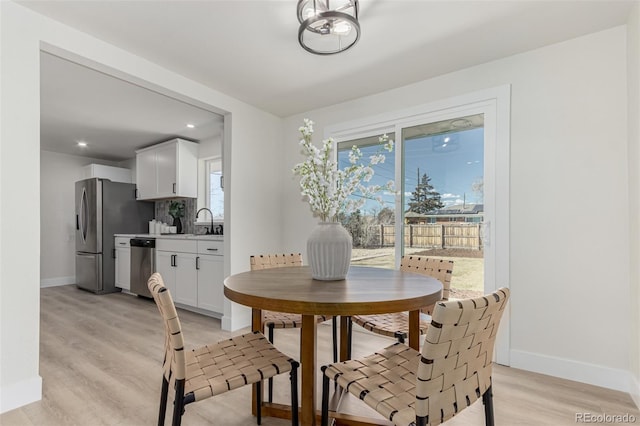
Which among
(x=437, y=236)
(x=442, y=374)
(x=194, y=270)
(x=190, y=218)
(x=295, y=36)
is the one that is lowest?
(x=194, y=270)

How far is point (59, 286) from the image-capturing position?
5582 mm

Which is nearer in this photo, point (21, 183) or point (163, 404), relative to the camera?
point (163, 404)

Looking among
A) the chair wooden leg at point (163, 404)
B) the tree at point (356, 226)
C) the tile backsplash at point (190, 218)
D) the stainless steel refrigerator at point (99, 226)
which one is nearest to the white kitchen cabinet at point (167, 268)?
the tile backsplash at point (190, 218)

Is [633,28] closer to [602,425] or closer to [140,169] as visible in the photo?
[602,425]

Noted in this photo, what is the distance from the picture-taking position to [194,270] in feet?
12.9

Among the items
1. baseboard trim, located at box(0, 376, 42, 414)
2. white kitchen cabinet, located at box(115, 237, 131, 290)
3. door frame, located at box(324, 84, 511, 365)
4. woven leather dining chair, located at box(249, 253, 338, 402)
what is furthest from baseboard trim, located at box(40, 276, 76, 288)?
door frame, located at box(324, 84, 511, 365)

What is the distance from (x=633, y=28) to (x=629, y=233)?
4.14 ft

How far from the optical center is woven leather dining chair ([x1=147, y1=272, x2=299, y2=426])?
3.89 feet

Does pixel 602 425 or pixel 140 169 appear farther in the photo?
pixel 140 169

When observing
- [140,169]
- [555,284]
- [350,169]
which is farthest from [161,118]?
[555,284]

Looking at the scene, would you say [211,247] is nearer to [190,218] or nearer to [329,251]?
[190,218]

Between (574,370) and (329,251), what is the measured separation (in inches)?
79.2

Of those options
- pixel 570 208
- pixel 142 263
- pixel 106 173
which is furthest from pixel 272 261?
pixel 106 173

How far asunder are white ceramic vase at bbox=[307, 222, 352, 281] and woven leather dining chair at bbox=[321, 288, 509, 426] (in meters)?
0.48
